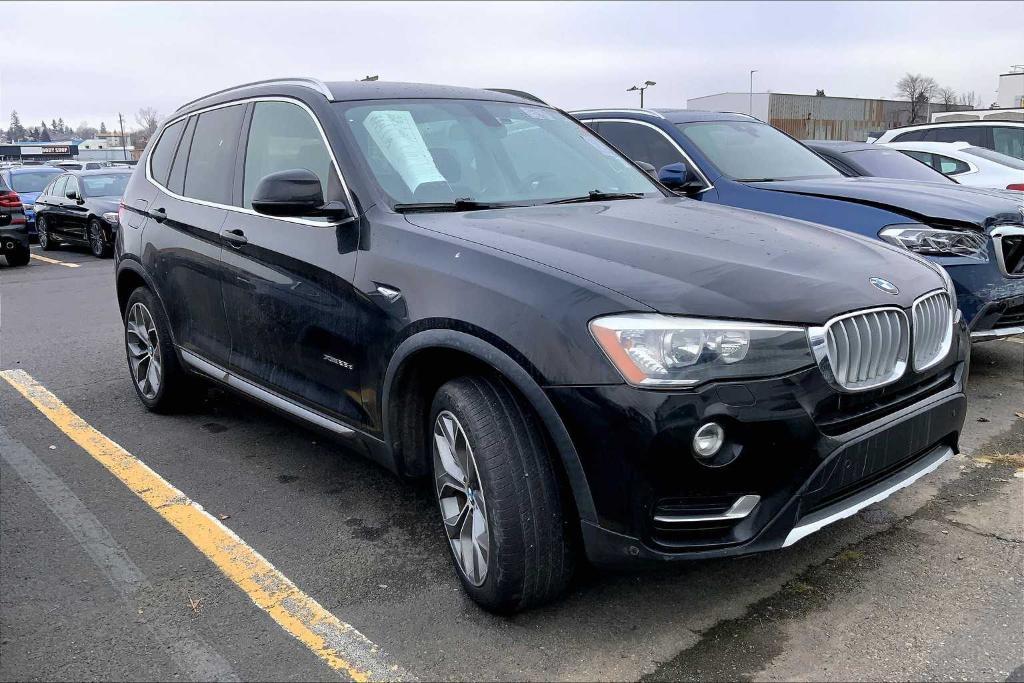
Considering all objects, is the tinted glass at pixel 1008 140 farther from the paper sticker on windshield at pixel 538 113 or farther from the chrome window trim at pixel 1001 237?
the paper sticker on windshield at pixel 538 113

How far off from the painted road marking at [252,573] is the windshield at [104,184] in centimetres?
1232

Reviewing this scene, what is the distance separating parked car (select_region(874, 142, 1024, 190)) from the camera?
9.59m

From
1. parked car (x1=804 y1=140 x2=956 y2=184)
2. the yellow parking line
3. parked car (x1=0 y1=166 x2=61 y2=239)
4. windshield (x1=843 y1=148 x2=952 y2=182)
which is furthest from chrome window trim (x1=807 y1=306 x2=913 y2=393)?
parked car (x1=0 y1=166 x2=61 y2=239)

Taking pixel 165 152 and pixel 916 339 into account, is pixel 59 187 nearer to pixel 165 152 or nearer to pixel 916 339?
pixel 165 152

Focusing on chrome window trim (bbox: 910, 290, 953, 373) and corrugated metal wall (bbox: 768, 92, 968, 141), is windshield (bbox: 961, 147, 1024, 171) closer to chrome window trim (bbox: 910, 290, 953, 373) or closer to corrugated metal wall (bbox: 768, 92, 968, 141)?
chrome window trim (bbox: 910, 290, 953, 373)

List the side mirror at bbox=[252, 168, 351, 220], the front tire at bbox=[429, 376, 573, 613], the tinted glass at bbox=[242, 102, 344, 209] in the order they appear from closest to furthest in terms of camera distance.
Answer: the front tire at bbox=[429, 376, 573, 613]
the side mirror at bbox=[252, 168, 351, 220]
the tinted glass at bbox=[242, 102, 344, 209]

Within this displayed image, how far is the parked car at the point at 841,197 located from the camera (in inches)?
196

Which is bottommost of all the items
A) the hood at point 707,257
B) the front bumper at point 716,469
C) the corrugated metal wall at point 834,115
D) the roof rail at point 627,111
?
the front bumper at point 716,469

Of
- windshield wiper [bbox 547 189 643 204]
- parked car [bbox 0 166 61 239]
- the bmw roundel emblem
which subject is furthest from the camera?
parked car [bbox 0 166 61 239]

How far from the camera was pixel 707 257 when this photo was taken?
285cm

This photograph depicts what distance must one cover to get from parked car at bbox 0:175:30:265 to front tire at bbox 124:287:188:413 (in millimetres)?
10125

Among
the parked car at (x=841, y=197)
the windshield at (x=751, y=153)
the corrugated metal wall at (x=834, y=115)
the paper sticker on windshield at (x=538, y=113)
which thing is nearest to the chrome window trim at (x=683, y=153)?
the parked car at (x=841, y=197)

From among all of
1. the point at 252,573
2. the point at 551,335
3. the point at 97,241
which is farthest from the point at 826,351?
the point at 97,241

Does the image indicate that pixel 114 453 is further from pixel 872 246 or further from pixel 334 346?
pixel 872 246
